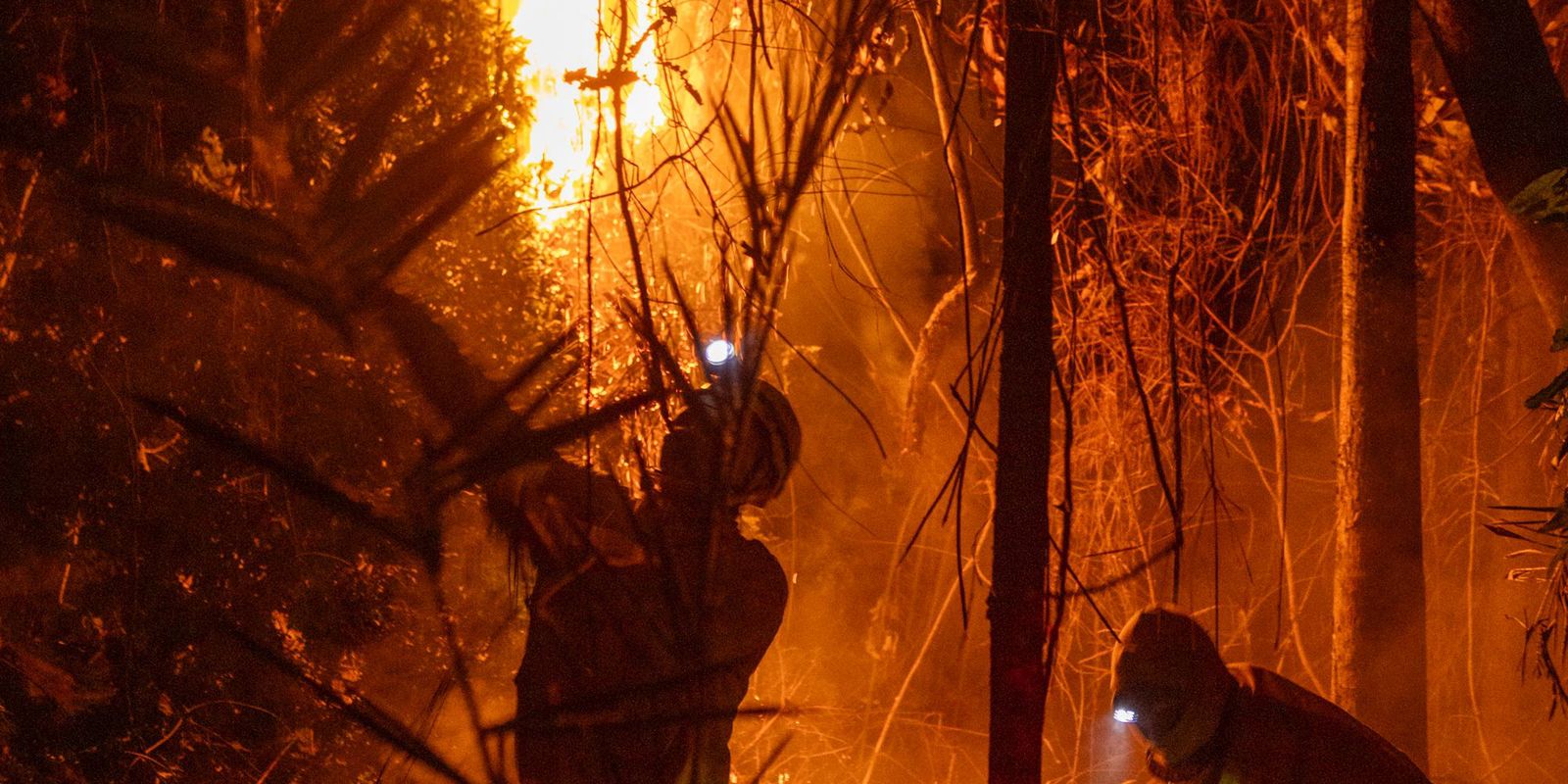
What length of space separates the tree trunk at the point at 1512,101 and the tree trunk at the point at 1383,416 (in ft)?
0.93

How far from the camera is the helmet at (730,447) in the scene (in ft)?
7.77

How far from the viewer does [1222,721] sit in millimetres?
3047

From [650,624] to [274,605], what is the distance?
144 centimetres

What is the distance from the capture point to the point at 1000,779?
2.28 meters

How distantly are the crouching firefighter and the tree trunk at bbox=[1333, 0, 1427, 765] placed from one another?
2141 mm

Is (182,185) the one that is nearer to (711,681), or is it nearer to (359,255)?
(359,255)

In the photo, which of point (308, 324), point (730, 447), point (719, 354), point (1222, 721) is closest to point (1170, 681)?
point (1222, 721)

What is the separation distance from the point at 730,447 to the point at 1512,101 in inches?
96.4

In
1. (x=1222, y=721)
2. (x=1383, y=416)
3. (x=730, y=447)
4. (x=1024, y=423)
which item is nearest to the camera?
(x=1024, y=423)

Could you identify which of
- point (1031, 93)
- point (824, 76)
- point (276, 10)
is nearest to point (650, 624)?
point (1031, 93)

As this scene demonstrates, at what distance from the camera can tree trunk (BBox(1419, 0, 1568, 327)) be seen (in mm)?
3055

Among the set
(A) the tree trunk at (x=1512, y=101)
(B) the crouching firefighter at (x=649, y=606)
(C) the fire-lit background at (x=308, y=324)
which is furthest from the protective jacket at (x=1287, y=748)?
(B) the crouching firefighter at (x=649, y=606)

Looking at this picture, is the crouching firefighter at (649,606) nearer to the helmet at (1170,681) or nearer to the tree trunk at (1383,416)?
the helmet at (1170,681)

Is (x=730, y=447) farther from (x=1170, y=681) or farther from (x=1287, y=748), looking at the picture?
(x=1287, y=748)
